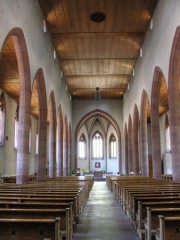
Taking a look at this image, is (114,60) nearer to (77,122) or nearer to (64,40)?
(64,40)

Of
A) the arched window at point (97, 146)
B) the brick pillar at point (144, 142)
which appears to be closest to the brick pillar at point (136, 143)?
the brick pillar at point (144, 142)

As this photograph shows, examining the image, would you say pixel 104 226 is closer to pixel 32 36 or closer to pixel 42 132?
pixel 32 36

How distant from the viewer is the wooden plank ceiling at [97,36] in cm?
1174

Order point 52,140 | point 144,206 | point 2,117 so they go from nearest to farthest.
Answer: point 144,206
point 52,140
point 2,117

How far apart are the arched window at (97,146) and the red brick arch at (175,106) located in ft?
83.0

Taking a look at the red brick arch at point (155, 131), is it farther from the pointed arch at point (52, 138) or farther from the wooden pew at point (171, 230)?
the wooden pew at point (171, 230)

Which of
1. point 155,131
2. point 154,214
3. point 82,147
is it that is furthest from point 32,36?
point 82,147

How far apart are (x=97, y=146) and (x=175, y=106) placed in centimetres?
2558

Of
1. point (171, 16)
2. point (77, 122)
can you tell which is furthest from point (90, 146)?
point (171, 16)

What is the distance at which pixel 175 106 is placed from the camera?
10.5 metres

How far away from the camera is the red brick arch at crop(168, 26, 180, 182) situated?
391 inches

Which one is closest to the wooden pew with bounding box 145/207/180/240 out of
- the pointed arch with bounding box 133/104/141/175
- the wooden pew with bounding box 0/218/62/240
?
the wooden pew with bounding box 0/218/62/240

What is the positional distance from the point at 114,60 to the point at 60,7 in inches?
263

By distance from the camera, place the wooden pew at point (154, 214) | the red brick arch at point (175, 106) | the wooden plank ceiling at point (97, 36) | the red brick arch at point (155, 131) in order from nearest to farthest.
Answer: the wooden pew at point (154, 214) < the red brick arch at point (175, 106) < the wooden plank ceiling at point (97, 36) < the red brick arch at point (155, 131)
